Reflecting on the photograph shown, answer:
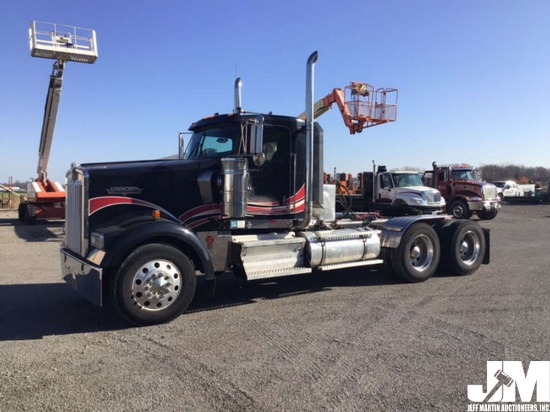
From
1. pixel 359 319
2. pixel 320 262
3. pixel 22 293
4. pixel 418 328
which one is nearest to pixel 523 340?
pixel 418 328

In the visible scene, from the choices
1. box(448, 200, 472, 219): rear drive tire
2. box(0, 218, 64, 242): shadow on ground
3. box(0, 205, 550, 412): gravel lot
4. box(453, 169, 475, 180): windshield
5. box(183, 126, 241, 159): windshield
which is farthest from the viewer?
box(453, 169, 475, 180): windshield

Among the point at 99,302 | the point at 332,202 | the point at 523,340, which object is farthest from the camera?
the point at 332,202

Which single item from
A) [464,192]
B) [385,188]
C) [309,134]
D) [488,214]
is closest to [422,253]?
[309,134]

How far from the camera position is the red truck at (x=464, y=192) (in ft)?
75.5

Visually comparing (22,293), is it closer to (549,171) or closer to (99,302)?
(99,302)

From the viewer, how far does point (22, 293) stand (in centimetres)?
741

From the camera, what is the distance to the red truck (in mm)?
23000

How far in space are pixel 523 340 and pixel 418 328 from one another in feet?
3.64

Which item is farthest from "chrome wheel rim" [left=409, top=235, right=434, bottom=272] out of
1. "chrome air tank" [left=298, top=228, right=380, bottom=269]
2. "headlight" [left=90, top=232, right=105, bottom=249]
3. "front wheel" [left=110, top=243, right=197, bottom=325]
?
"headlight" [left=90, top=232, right=105, bottom=249]

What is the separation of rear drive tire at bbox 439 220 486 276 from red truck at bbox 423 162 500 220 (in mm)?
14631

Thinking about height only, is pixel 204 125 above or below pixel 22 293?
above

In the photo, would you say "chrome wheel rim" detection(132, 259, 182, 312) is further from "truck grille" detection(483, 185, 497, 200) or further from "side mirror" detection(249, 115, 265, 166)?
"truck grille" detection(483, 185, 497, 200)

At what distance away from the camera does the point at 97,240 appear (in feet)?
18.7

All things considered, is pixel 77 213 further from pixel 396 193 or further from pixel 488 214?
pixel 488 214
